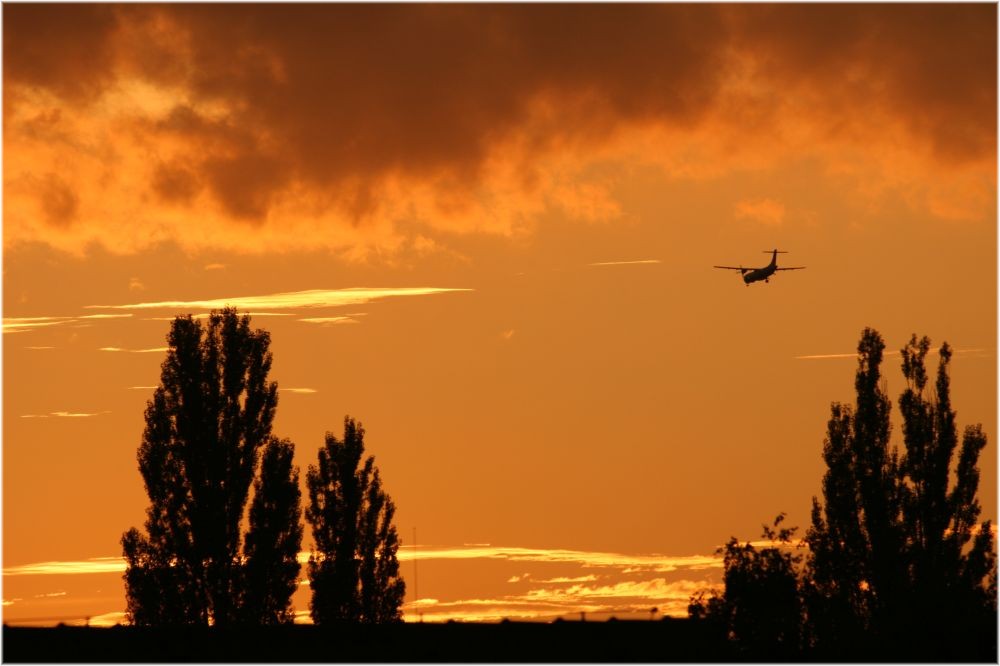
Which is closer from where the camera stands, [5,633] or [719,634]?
[5,633]

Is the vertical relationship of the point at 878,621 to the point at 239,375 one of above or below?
below

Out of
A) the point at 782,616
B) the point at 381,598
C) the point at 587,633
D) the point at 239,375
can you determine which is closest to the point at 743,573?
the point at 782,616

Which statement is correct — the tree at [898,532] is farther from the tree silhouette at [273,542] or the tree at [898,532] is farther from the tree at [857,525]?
the tree silhouette at [273,542]

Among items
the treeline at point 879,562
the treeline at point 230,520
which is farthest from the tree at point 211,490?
the treeline at point 879,562

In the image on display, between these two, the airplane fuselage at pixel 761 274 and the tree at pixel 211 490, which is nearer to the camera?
the tree at pixel 211 490

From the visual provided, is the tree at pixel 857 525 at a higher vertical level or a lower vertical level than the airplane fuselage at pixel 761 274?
lower

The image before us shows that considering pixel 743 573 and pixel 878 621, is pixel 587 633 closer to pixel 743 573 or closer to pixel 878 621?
pixel 743 573

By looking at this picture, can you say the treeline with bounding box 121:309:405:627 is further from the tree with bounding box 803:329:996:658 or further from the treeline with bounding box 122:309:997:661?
the tree with bounding box 803:329:996:658

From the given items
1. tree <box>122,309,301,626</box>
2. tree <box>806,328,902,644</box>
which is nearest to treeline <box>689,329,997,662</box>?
tree <box>806,328,902,644</box>
